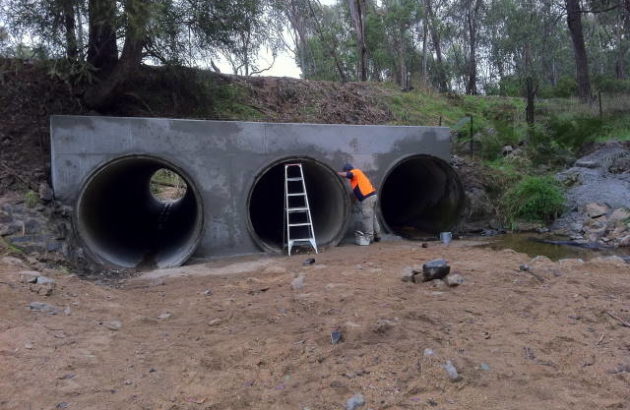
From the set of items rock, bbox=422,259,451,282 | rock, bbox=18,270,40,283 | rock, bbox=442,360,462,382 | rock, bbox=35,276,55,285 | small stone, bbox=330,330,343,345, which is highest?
rock, bbox=18,270,40,283

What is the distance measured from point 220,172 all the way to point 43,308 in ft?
13.0

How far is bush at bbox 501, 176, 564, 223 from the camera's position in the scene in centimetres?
1018

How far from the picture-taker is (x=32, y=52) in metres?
8.39

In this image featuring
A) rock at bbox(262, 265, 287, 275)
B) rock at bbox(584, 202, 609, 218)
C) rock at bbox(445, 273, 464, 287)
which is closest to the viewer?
rock at bbox(445, 273, 464, 287)

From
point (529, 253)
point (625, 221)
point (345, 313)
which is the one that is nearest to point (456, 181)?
point (529, 253)

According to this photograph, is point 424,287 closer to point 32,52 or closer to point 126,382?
point 126,382

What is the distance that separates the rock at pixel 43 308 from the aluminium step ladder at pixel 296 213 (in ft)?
13.3

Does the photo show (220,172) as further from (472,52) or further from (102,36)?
(472,52)

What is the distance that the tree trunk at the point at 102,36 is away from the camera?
23.8 ft

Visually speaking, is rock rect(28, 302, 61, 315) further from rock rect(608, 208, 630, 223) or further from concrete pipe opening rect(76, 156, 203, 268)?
rock rect(608, 208, 630, 223)

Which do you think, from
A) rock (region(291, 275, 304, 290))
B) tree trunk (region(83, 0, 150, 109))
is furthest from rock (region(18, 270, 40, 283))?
tree trunk (region(83, 0, 150, 109))

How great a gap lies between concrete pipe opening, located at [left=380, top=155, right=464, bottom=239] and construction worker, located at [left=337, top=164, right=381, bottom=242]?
2.52 ft

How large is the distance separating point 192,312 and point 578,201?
830 centimetres

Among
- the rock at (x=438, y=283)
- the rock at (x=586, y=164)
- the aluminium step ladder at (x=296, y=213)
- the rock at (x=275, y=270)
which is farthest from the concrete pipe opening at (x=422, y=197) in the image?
the rock at (x=438, y=283)
